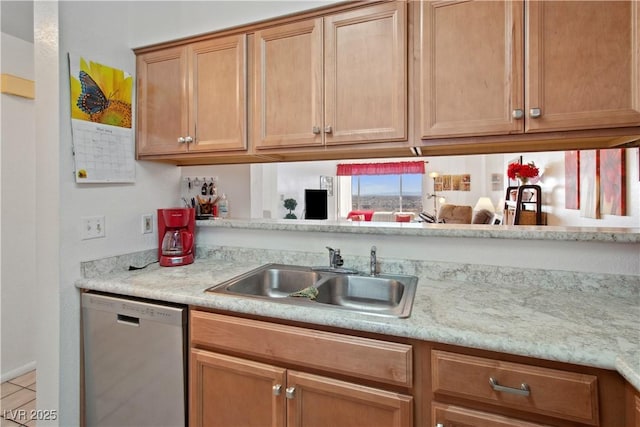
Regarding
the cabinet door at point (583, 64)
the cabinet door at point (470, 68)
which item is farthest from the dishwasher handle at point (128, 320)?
the cabinet door at point (583, 64)

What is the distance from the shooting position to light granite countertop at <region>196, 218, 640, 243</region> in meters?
1.26

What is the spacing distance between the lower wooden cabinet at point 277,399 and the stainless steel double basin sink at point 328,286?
297 millimetres

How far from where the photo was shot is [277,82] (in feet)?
5.01

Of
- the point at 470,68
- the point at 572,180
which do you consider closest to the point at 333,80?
the point at 470,68

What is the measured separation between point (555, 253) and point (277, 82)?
1428mm

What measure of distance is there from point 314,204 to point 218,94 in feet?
14.9

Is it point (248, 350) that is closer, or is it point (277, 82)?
point (248, 350)

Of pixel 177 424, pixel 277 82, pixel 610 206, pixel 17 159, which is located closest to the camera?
pixel 177 424

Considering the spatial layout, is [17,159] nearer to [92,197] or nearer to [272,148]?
[92,197]

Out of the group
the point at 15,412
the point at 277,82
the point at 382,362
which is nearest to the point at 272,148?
the point at 277,82

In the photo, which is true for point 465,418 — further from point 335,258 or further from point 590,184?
point 590,184

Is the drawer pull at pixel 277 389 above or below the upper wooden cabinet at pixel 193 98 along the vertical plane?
below

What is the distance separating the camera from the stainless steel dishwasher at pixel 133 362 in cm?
128

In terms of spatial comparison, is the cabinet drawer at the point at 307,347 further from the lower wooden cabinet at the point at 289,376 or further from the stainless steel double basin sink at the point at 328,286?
the stainless steel double basin sink at the point at 328,286
